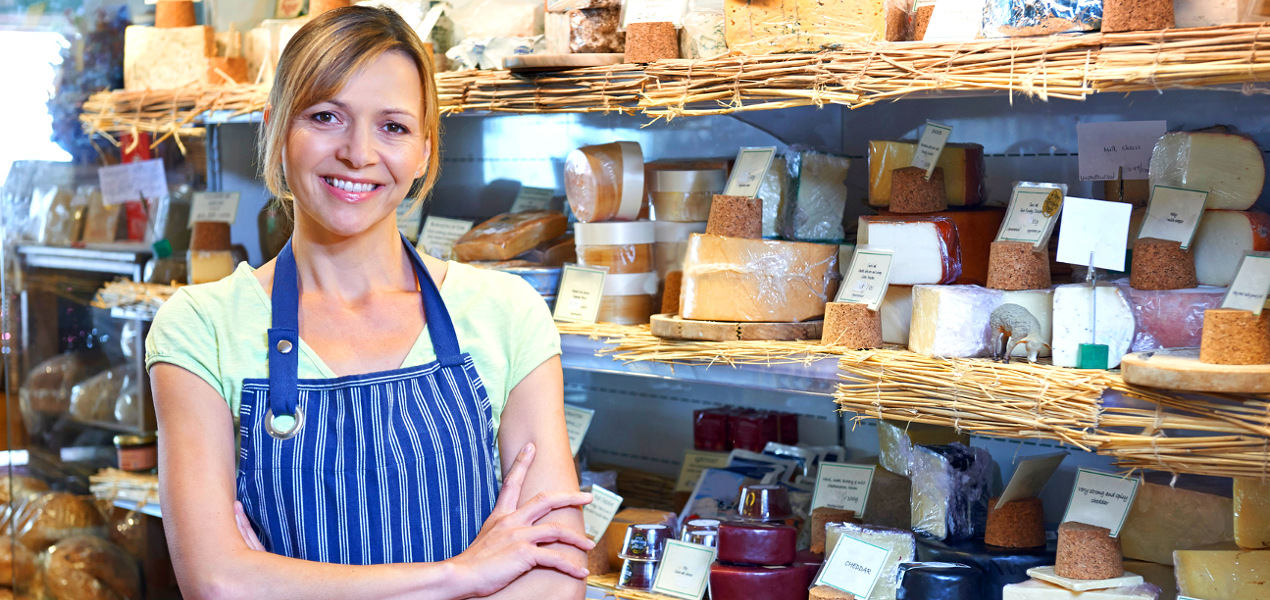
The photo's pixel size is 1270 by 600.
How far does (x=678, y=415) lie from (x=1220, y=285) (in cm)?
150

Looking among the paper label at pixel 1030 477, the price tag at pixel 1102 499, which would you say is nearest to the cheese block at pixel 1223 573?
the price tag at pixel 1102 499

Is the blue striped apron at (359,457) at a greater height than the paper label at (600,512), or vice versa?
the blue striped apron at (359,457)

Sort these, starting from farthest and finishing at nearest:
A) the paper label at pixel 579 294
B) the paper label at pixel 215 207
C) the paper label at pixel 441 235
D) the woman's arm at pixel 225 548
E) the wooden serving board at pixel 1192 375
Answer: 1. the paper label at pixel 215 207
2. the paper label at pixel 441 235
3. the paper label at pixel 579 294
4. the wooden serving board at pixel 1192 375
5. the woman's arm at pixel 225 548

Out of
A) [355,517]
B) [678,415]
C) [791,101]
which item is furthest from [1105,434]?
[678,415]

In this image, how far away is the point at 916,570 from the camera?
5.90 ft

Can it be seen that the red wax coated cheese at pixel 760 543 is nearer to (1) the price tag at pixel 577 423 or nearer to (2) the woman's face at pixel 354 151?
(1) the price tag at pixel 577 423

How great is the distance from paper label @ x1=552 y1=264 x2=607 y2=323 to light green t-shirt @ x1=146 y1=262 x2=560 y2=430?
0.74m

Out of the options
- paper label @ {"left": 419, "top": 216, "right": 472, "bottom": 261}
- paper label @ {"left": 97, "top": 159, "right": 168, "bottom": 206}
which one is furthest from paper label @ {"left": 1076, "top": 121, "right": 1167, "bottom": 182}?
paper label @ {"left": 97, "top": 159, "right": 168, "bottom": 206}

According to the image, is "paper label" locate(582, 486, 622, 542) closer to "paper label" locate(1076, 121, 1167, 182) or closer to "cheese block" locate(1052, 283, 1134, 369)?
"cheese block" locate(1052, 283, 1134, 369)

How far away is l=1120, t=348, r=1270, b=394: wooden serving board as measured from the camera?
143cm

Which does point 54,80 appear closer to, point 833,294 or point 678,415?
point 678,415

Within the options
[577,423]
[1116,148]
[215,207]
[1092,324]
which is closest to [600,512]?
[577,423]

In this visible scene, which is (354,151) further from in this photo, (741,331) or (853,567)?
(853,567)

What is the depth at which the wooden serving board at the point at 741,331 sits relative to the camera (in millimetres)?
1989
